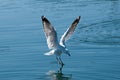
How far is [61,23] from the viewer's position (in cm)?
2105

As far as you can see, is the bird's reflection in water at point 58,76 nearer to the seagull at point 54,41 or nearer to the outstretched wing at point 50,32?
the seagull at point 54,41

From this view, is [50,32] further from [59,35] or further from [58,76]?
[59,35]

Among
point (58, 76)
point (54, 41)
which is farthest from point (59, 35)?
point (54, 41)

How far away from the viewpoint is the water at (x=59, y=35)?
14.5 m

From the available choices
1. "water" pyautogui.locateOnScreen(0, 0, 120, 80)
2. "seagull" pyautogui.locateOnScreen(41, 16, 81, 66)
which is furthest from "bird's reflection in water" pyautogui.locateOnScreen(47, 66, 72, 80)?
"seagull" pyautogui.locateOnScreen(41, 16, 81, 66)

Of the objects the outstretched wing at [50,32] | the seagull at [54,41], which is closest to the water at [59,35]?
the seagull at [54,41]

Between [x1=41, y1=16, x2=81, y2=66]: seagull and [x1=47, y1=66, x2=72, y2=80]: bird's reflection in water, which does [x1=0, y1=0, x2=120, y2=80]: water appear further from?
[x1=41, y1=16, x2=81, y2=66]: seagull

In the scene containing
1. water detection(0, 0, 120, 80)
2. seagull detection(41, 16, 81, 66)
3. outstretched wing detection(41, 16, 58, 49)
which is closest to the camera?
outstretched wing detection(41, 16, 58, 49)

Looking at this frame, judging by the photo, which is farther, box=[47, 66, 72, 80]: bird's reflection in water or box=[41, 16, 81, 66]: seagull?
box=[47, 66, 72, 80]: bird's reflection in water

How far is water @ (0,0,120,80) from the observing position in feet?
47.6

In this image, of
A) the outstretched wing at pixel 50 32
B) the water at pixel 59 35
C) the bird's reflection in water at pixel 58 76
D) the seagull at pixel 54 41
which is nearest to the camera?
the outstretched wing at pixel 50 32

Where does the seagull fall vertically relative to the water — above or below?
above

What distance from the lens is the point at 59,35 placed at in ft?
62.3

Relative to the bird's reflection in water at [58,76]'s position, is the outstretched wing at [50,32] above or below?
above
